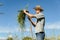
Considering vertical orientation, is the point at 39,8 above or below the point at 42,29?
above

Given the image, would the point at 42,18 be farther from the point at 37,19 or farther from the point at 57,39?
the point at 57,39

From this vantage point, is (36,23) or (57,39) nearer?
(36,23)

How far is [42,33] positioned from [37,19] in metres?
0.47

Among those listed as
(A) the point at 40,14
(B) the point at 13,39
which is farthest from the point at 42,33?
(B) the point at 13,39

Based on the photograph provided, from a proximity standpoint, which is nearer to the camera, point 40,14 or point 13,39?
point 40,14

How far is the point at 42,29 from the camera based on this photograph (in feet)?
24.8

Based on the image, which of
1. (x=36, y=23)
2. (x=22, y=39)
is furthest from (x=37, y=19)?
(x=22, y=39)

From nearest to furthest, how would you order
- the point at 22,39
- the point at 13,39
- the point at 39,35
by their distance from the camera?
the point at 39,35 < the point at 22,39 < the point at 13,39

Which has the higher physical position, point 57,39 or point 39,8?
point 39,8

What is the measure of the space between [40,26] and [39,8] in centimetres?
59

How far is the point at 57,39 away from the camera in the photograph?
16.0m

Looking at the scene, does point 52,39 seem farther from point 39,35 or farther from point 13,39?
point 39,35

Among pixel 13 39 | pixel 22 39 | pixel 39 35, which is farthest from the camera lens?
pixel 13 39

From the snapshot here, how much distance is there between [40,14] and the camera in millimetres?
7562
